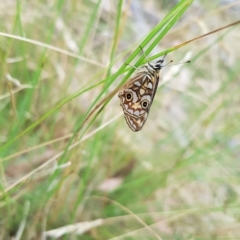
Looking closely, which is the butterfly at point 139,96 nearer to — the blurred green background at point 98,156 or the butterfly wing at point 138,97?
the butterfly wing at point 138,97

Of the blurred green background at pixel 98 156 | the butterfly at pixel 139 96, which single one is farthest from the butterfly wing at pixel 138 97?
the blurred green background at pixel 98 156

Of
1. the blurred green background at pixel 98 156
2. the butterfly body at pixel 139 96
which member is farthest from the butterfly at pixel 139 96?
the blurred green background at pixel 98 156

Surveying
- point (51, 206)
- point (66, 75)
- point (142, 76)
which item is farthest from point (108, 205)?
point (142, 76)

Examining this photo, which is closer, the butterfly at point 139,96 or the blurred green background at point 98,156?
the butterfly at point 139,96

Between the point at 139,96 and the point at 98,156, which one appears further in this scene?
the point at 98,156

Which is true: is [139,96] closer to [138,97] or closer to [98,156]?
[138,97]

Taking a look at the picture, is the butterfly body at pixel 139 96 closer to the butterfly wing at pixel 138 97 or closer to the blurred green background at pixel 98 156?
the butterfly wing at pixel 138 97

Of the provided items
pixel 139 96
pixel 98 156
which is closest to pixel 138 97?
pixel 139 96

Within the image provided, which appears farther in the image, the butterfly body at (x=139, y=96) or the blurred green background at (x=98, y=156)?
the blurred green background at (x=98, y=156)

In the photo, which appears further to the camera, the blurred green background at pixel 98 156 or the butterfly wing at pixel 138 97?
the blurred green background at pixel 98 156
